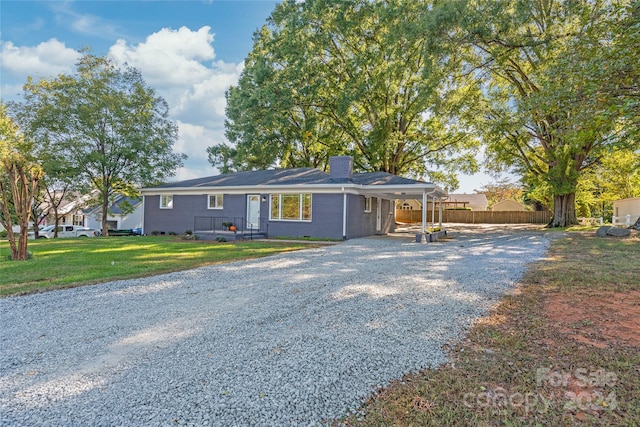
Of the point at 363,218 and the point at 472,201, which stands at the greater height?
the point at 472,201

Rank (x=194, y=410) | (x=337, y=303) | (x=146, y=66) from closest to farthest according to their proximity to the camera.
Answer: (x=194, y=410), (x=337, y=303), (x=146, y=66)

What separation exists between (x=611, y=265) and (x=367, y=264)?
5526 millimetres

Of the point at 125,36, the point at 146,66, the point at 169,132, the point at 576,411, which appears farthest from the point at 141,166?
the point at 576,411

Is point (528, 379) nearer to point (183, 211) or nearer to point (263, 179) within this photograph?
point (263, 179)

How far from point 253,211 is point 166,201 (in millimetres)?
5715

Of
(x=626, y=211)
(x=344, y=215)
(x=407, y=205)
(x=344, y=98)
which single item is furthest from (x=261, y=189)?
(x=407, y=205)

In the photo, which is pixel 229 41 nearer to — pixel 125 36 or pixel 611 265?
pixel 125 36

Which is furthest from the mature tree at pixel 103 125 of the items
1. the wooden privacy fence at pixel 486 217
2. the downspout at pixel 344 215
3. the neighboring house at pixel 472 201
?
the neighboring house at pixel 472 201

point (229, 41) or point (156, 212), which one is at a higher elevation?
point (229, 41)

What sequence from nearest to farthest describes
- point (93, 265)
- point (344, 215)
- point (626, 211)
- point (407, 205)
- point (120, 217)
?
point (93, 265), point (344, 215), point (626, 211), point (120, 217), point (407, 205)

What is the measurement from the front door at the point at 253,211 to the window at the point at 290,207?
73 centimetres

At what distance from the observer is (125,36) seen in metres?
13.2

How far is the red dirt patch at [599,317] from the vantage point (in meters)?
3.64

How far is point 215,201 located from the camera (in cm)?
1800
